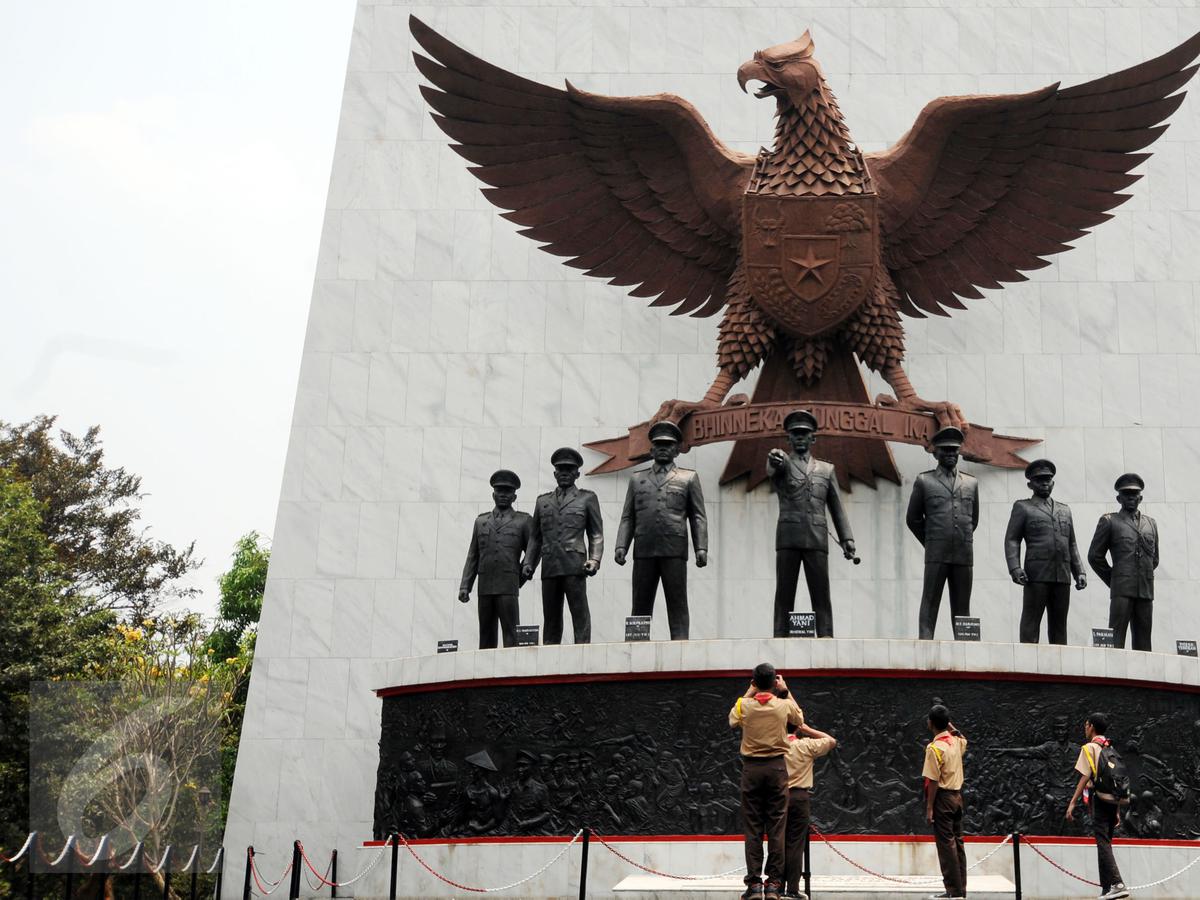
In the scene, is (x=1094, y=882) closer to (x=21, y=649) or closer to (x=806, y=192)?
(x=806, y=192)

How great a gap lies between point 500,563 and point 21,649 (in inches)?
420

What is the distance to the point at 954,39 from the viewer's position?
1582cm

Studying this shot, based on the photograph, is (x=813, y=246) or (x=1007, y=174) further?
(x=1007, y=174)

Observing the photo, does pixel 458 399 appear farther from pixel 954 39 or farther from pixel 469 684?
pixel 954 39

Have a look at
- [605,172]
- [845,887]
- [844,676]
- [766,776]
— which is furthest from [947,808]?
[605,172]

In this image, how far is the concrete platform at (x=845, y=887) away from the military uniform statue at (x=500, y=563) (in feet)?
8.23

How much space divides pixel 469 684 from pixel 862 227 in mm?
5030

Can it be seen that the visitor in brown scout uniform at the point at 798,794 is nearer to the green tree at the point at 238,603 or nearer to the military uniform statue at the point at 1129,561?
the military uniform statue at the point at 1129,561

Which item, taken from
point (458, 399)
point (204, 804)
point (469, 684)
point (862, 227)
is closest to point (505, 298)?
point (458, 399)

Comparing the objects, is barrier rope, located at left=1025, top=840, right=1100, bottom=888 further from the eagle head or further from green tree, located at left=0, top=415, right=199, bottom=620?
green tree, located at left=0, top=415, right=199, bottom=620

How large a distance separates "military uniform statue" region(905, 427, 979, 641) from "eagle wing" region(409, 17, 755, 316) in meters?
3.03

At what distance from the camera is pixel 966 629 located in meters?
10.9

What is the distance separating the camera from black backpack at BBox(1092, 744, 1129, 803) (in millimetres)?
8438

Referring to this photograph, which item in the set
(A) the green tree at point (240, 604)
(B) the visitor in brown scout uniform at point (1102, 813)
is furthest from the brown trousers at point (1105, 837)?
(A) the green tree at point (240, 604)
